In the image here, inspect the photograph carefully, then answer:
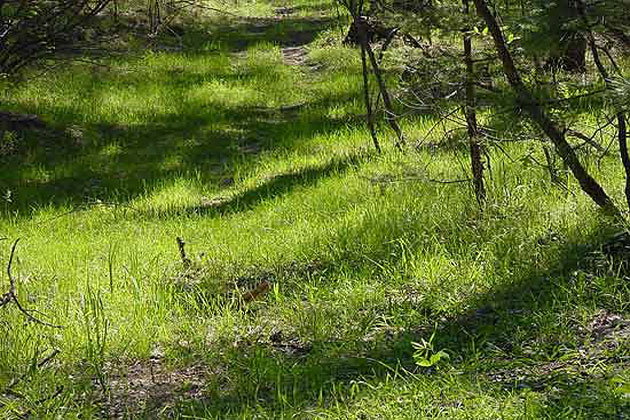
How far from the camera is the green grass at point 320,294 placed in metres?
3.23

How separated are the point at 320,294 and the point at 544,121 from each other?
1.45 m

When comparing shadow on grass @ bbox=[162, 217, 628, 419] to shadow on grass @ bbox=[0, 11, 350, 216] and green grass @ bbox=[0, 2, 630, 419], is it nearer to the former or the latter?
green grass @ bbox=[0, 2, 630, 419]

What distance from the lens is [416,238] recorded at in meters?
4.82

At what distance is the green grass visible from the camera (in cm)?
323

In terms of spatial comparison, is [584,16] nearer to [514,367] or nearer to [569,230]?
[569,230]

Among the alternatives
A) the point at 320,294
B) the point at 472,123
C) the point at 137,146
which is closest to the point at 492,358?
the point at 320,294

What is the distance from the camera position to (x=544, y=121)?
3.92 meters

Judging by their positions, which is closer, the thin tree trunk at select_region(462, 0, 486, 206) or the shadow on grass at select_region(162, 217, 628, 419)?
the shadow on grass at select_region(162, 217, 628, 419)

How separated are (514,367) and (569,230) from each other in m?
1.33

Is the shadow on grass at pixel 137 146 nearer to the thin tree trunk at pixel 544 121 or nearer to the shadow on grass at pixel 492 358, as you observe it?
the thin tree trunk at pixel 544 121

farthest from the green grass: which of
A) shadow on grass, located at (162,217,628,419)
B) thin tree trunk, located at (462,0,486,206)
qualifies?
thin tree trunk, located at (462,0,486,206)

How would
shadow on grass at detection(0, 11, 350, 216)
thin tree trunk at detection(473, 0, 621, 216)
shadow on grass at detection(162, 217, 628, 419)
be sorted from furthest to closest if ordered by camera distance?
shadow on grass at detection(0, 11, 350, 216)
thin tree trunk at detection(473, 0, 621, 216)
shadow on grass at detection(162, 217, 628, 419)

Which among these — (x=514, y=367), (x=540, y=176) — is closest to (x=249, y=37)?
(x=540, y=176)

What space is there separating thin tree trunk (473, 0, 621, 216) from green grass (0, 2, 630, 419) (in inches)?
9.0
